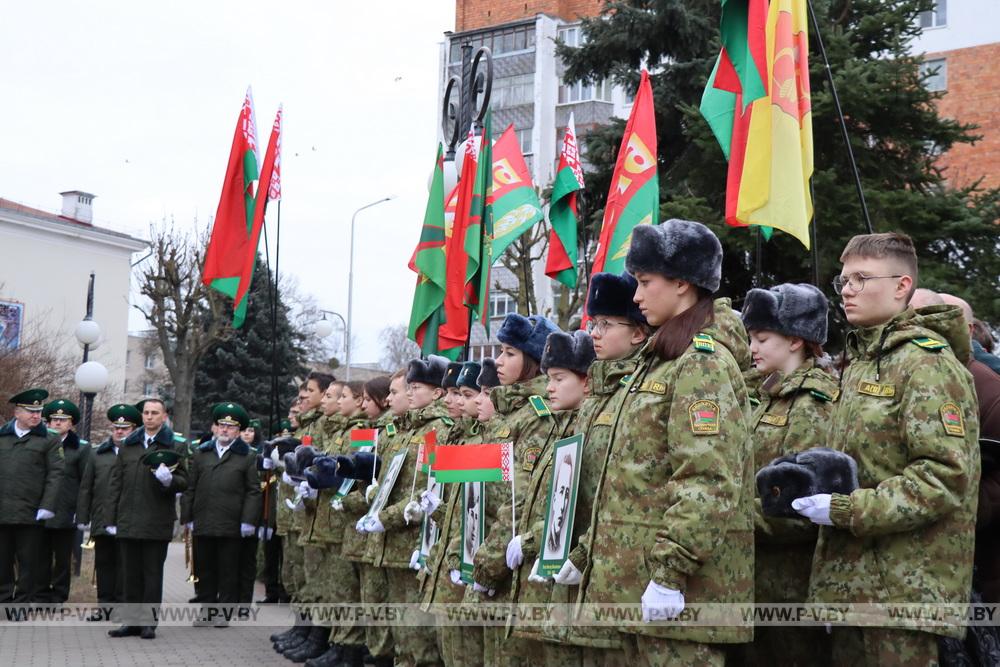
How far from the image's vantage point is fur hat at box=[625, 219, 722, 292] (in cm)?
439

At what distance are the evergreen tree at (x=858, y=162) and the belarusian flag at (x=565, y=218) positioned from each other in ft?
11.5

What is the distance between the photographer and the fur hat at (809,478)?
4.01 m

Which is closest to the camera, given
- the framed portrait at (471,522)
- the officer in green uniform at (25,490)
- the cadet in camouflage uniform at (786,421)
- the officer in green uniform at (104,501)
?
the cadet in camouflage uniform at (786,421)

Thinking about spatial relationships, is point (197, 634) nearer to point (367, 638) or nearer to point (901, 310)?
point (367, 638)

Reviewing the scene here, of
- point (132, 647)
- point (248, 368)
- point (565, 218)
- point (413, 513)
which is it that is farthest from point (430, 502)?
point (248, 368)

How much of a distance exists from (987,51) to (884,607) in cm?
3204

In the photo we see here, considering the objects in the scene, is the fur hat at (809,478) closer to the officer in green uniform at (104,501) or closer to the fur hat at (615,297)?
the fur hat at (615,297)

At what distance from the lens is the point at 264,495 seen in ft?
42.1

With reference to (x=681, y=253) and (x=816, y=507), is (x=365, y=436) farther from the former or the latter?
(x=816, y=507)

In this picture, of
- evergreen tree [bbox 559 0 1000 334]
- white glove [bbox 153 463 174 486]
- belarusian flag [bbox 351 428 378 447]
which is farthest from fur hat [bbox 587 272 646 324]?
evergreen tree [bbox 559 0 1000 334]

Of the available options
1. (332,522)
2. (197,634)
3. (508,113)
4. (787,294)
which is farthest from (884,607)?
(508,113)

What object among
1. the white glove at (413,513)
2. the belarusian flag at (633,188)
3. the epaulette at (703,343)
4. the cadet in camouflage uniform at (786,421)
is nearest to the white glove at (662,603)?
the cadet in camouflage uniform at (786,421)

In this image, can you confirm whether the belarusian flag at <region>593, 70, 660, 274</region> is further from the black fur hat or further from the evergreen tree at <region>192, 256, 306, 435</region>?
the evergreen tree at <region>192, 256, 306, 435</region>

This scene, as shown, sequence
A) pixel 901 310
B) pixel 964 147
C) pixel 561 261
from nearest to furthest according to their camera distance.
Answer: pixel 901 310
pixel 561 261
pixel 964 147
